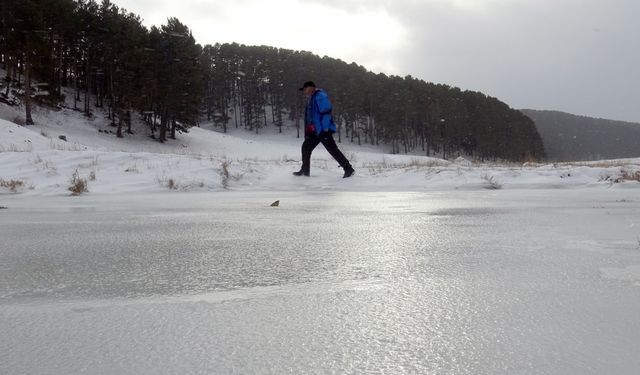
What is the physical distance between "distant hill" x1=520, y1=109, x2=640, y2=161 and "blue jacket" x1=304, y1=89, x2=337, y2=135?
11744cm

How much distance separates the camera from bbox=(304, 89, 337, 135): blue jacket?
791 cm

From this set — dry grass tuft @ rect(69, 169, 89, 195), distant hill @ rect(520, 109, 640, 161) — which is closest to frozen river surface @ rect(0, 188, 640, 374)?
dry grass tuft @ rect(69, 169, 89, 195)

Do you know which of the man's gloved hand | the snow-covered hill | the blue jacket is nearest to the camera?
the snow-covered hill

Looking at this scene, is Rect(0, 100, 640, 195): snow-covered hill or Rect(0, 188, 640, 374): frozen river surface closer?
Rect(0, 188, 640, 374): frozen river surface

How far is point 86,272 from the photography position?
1804 millimetres

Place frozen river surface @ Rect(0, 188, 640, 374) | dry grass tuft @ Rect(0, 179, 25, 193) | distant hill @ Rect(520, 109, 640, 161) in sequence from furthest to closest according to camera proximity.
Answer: distant hill @ Rect(520, 109, 640, 161), dry grass tuft @ Rect(0, 179, 25, 193), frozen river surface @ Rect(0, 188, 640, 374)

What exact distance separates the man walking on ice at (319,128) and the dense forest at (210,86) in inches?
267

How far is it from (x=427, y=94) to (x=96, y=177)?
223 ft

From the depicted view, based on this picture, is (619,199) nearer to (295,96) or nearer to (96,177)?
(96,177)

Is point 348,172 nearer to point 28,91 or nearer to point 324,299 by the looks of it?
point 324,299

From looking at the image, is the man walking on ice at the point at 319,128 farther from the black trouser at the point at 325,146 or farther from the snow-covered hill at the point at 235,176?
the snow-covered hill at the point at 235,176

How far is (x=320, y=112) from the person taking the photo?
792 centimetres

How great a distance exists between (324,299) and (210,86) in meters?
70.9

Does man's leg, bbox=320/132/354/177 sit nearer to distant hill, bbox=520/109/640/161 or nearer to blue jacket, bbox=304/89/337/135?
blue jacket, bbox=304/89/337/135
